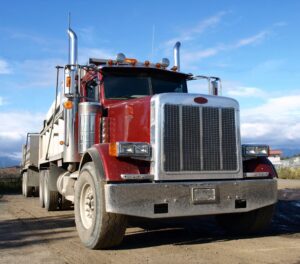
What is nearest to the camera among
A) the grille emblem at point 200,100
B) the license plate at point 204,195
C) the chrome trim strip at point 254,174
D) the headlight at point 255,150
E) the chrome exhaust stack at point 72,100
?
the license plate at point 204,195

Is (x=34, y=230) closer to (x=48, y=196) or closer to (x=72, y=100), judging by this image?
(x=72, y=100)

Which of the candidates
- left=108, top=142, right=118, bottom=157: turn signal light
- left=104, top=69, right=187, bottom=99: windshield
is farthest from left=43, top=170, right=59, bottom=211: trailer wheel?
left=108, top=142, right=118, bottom=157: turn signal light

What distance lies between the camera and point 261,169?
7348mm

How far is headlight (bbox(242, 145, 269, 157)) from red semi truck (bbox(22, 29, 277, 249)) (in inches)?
0.6

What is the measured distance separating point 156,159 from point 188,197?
0.68m

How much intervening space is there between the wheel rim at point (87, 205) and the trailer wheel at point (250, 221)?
2507mm

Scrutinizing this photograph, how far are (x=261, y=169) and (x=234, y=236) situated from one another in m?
1.22

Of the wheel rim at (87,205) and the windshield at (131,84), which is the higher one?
the windshield at (131,84)

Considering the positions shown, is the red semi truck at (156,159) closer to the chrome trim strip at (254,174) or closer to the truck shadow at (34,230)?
the chrome trim strip at (254,174)

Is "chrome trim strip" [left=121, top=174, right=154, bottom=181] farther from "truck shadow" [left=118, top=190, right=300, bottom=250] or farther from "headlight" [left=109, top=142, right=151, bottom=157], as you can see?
"truck shadow" [left=118, top=190, right=300, bottom=250]

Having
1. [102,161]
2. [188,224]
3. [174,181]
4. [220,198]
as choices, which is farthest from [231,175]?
[188,224]

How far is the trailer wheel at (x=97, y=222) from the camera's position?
6.31 metres

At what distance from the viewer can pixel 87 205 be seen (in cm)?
716

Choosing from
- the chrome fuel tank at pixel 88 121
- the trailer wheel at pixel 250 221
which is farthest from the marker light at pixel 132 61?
the trailer wheel at pixel 250 221
